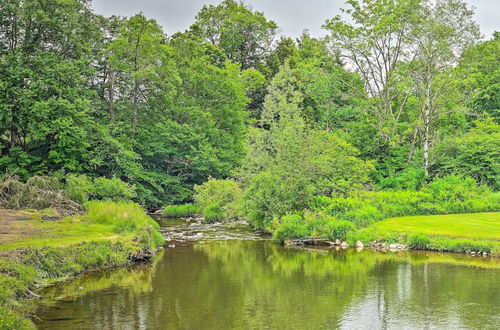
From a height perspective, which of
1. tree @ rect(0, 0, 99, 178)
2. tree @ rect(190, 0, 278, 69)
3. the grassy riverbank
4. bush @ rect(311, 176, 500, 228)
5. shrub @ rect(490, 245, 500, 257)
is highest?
tree @ rect(190, 0, 278, 69)

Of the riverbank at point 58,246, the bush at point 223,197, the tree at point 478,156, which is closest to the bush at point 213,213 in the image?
the bush at point 223,197

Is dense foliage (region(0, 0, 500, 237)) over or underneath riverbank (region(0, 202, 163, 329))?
over

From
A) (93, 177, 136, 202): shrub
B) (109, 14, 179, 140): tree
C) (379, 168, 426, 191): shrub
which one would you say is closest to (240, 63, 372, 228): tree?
(379, 168, 426, 191): shrub

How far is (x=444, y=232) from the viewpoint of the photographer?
27.0 meters

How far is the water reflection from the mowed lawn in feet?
8.17

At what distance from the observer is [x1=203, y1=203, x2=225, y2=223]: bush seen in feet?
137

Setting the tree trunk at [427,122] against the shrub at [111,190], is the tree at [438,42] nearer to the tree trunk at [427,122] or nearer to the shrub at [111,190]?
the tree trunk at [427,122]

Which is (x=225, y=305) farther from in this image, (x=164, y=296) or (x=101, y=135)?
(x=101, y=135)

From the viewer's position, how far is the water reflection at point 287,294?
1424 cm

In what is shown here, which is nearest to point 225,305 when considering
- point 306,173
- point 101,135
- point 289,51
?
point 306,173

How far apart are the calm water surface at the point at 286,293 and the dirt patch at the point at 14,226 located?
429 centimetres

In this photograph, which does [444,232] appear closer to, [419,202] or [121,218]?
[419,202]

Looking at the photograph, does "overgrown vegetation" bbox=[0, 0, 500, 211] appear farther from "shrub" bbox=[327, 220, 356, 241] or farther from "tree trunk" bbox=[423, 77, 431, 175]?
"shrub" bbox=[327, 220, 356, 241]

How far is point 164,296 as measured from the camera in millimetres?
17328
